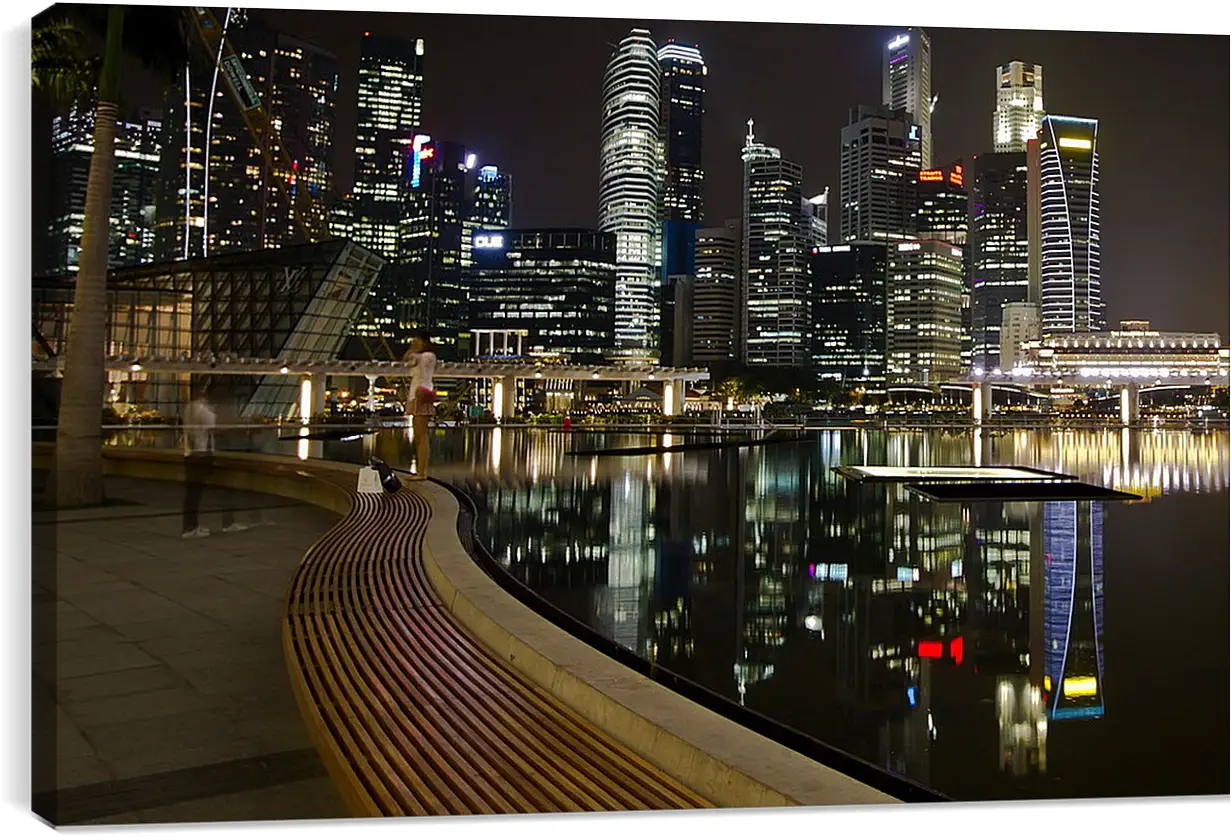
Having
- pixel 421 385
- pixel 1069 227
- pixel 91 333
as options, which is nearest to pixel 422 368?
pixel 421 385

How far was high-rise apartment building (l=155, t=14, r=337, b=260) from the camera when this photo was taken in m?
147

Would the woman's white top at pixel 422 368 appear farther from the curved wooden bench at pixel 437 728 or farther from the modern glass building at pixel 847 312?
the modern glass building at pixel 847 312

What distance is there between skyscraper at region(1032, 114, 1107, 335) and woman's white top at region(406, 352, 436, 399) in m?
7.15

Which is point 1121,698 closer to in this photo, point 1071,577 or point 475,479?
point 1071,577

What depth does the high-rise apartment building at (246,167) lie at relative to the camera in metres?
147

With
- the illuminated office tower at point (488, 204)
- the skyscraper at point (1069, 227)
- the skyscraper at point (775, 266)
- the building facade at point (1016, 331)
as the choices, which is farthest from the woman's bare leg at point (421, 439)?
the illuminated office tower at point (488, 204)

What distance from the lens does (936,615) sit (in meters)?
5.70

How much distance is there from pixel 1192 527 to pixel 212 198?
179098mm

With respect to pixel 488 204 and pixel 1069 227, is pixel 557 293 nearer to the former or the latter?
pixel 488 204

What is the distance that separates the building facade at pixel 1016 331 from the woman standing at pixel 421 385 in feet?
381

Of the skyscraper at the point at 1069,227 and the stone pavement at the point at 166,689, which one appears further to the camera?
the skyscraper at the point at 1069,227

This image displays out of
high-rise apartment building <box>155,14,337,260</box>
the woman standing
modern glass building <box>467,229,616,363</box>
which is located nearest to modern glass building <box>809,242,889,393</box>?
modern glass building <box>467,229,616,363</box>

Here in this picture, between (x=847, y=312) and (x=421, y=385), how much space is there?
16524 centimetres

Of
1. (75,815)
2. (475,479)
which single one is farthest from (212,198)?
(75,815)
